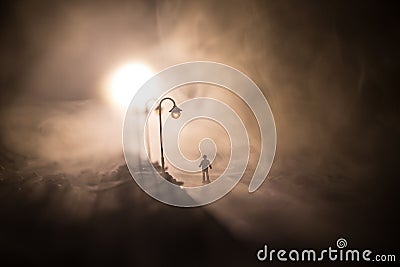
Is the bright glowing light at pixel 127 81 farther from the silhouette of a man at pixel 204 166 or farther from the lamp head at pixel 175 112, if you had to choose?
the silhouette of a man at pixel 204 166

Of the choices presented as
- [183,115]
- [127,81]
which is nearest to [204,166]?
[183,115]

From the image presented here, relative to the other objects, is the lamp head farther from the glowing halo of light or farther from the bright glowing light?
the bright glowing light

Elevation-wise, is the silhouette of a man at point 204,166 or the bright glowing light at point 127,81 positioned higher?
the bright glowing light at point 127,81

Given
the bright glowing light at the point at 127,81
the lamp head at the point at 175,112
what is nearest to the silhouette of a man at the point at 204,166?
the lamp head at the point at 175,112

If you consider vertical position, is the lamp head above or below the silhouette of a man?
above

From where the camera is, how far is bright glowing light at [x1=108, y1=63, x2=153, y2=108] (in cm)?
189

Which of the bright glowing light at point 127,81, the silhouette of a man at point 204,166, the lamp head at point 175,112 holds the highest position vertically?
the bright glowing light at point 127,81

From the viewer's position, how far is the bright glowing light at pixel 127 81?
189cm

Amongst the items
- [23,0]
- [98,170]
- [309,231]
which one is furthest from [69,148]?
[309,231]

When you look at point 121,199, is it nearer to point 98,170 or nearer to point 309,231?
point 98,170

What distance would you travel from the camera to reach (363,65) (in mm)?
1943

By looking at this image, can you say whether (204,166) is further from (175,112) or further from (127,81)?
(127,81)

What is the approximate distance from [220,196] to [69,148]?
824 mm

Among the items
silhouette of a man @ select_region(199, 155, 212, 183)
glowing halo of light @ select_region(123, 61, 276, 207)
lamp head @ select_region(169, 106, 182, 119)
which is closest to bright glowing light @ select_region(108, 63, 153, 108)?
glowing halo of light @ select_region(123, 61, 276, 207)
